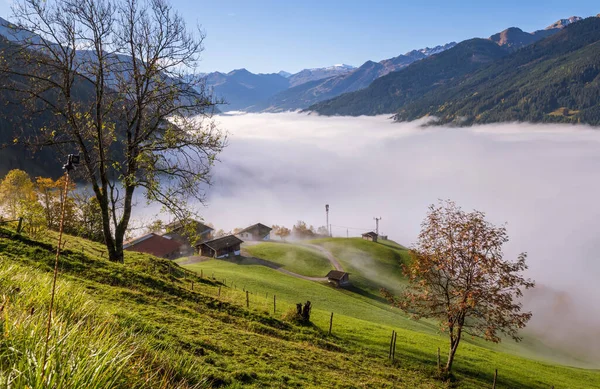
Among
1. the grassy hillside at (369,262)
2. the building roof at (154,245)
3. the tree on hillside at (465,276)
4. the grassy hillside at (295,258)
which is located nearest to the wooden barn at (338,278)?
the grassy hillside at (369,262)

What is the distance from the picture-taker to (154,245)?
324 ft

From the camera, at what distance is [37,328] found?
5648 millimetres

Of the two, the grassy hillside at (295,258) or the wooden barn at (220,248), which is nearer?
the grassy hillside at (295,258)

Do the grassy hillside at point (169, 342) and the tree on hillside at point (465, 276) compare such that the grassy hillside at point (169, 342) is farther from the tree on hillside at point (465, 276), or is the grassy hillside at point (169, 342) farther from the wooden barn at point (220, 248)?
the wooden barn at point (220, 248)

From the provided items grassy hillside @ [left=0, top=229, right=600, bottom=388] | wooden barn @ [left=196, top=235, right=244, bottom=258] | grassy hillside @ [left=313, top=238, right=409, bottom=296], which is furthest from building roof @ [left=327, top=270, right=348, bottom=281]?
grassy hillside @ [left=0, top=229, right=600, bottom=388]

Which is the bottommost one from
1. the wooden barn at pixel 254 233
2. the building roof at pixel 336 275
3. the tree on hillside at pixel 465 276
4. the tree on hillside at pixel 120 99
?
the wooden barn at pixel 254 233

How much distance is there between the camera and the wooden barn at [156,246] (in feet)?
311

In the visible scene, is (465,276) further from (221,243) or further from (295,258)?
(221,243)

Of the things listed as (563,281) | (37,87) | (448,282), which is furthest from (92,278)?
(563,281)

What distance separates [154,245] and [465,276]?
93215 mm

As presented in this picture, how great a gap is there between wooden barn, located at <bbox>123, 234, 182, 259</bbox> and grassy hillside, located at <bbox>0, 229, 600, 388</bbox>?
6500cm

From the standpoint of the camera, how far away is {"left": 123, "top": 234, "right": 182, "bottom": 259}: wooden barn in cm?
9488

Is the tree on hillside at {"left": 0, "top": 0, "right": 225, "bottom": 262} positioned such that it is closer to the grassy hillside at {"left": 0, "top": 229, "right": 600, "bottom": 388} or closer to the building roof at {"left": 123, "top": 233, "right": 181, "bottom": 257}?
the grassy hillside at {"left": 0, "top": 229, "right": 600, "bottom": 388}

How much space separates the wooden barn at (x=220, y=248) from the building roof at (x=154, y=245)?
8981 mm
